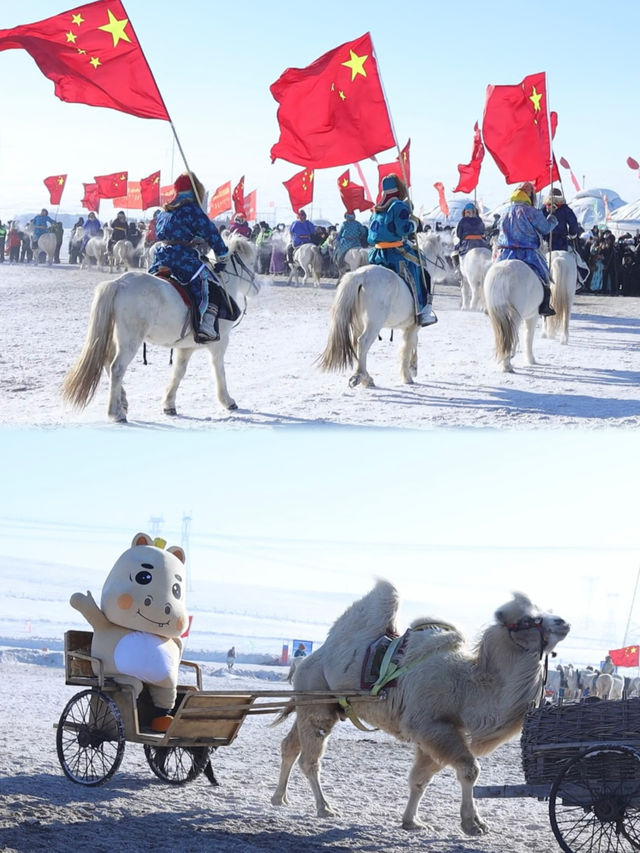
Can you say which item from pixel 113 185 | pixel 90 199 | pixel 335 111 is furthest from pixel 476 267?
pixel 90 199

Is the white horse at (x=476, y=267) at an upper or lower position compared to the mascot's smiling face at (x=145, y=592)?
upper

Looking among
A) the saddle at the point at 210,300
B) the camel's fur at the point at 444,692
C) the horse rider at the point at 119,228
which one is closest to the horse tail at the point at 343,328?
the saddle at the point at 210,300

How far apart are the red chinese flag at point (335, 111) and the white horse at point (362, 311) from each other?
1407mm

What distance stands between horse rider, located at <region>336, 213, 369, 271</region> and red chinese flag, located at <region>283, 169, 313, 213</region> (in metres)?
4.39

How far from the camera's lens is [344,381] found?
12031 millimetres

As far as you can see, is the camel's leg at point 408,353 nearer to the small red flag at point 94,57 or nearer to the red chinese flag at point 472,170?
the small red flag at point 94,57

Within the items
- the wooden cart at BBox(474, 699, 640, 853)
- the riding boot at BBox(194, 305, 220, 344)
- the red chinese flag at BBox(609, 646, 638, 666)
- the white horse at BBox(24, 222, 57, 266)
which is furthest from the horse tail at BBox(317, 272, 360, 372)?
the white horse at BBox(24, 222, 57, 266)

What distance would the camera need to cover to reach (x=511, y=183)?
585 inches

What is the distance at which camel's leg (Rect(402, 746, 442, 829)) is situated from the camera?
677 cm

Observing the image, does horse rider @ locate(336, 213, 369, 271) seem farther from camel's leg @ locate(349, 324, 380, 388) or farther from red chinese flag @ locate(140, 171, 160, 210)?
camel's leg @ locate(349, 324, 380, 388)

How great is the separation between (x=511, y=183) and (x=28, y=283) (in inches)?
498

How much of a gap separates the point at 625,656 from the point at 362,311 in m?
8.33

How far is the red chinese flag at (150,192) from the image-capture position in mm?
29875

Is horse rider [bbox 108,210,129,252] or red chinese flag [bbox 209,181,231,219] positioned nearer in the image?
horse rider [bbox 108,210,129,252]
